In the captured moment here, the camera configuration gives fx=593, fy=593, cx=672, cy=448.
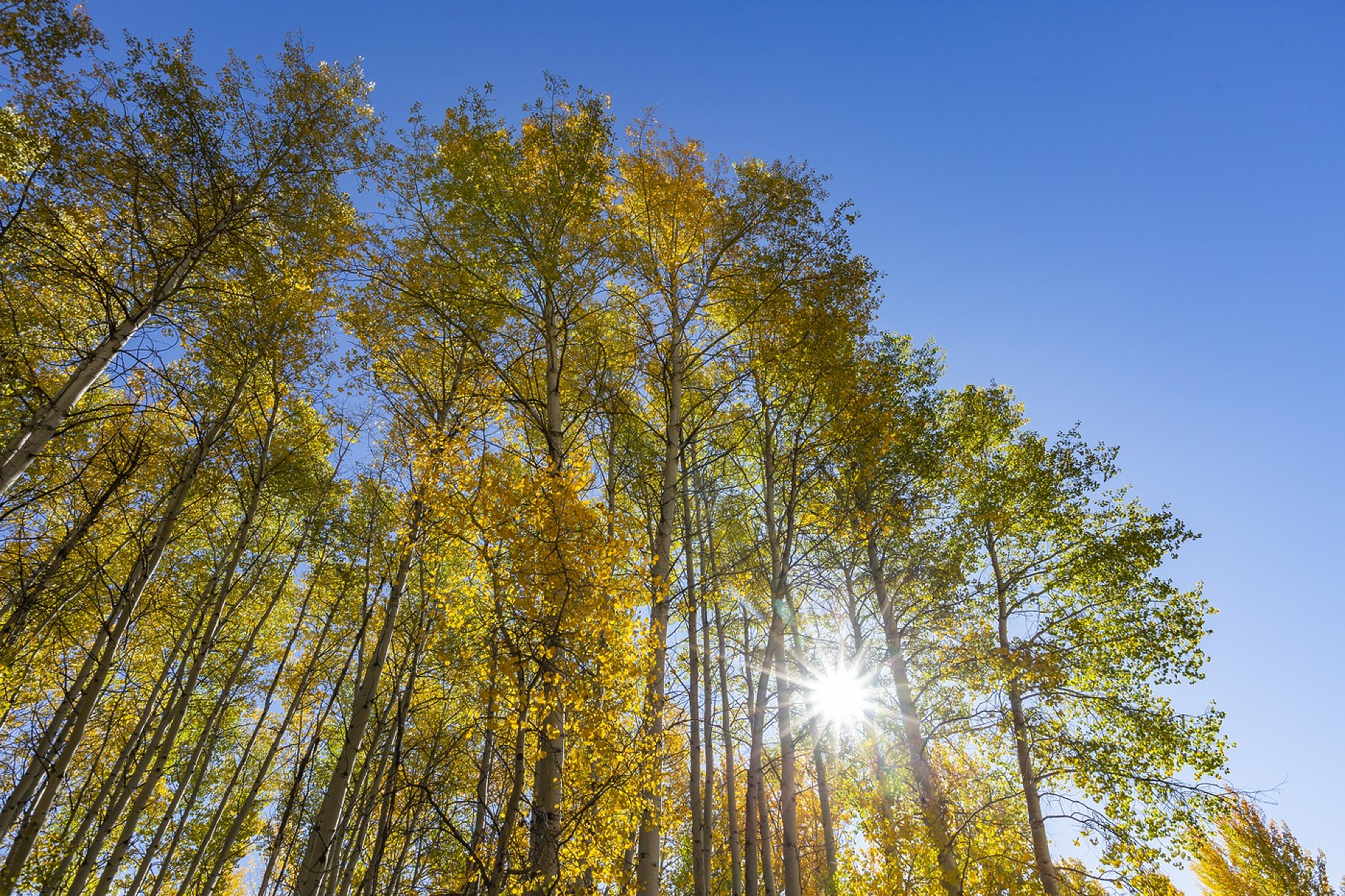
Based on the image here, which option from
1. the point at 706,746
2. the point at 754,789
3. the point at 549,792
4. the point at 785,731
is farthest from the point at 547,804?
the point at 706,746

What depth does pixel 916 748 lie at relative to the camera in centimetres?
694

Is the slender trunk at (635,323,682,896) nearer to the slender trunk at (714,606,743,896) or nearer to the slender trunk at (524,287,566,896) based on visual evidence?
the slender trunk at (524,287,566,896)

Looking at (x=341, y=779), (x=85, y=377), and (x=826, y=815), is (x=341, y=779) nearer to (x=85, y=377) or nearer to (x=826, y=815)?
(x=85, y=377)

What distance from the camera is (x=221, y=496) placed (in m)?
7.72

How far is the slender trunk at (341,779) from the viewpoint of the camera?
4.02 meters

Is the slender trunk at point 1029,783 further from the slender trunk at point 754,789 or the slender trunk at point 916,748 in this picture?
the slender trunk at point 754,789

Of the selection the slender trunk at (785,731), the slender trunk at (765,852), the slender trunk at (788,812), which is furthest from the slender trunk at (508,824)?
the slender trunk at (765,852)

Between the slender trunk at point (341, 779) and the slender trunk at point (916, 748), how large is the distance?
17.8 feet

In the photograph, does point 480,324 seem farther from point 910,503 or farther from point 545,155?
point 910,503

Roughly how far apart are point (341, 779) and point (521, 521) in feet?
7.82

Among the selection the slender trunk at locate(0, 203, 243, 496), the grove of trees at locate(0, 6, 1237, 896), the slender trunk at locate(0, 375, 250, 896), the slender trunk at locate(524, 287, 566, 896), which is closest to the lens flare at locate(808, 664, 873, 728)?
the grove of trees at locate(0, 6, 1237, 896)

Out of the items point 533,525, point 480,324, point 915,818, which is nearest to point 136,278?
point 480,324

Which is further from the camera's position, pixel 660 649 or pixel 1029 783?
pixel 1029 783

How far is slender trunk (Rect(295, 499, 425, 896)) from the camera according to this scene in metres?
4.02
